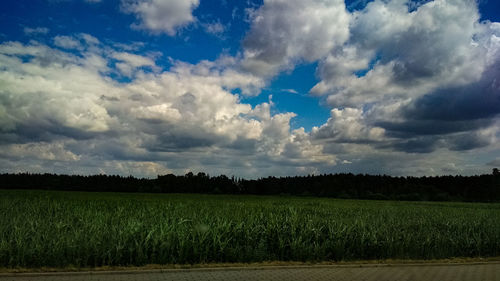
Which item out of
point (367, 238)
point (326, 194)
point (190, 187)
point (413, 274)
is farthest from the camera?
point (190, 187)

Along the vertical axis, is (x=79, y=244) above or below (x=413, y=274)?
above

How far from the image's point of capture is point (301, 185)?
144 m

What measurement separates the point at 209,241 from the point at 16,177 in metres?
143

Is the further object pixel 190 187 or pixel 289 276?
pixel 190 187

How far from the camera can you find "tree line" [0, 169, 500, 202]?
113062 millimetres

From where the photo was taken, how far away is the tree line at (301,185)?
113m

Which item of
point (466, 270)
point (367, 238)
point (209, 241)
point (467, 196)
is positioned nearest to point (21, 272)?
point (209, 241)

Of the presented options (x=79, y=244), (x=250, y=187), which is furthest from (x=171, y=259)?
(x=250, y=187)

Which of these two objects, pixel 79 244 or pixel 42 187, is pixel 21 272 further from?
pixel 42 187

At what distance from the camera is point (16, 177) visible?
12762 centimetres

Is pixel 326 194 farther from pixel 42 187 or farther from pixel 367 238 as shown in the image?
pixel 367 238

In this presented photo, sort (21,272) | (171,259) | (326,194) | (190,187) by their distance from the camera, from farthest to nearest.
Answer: (190,187) → (326,194) → (171,259) → (21,272)

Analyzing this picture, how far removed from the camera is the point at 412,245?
15.0 m

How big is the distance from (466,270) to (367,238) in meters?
4.04
